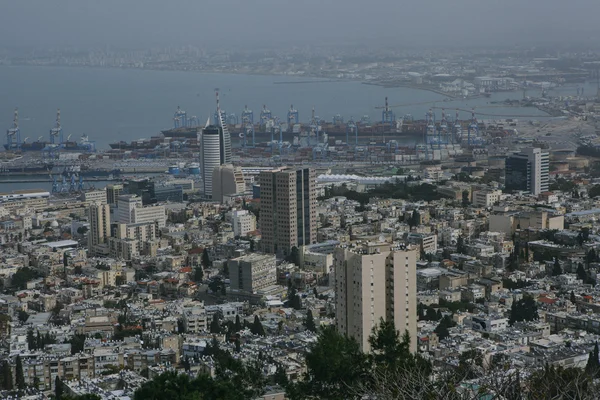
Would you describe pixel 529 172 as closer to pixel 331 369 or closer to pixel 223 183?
pixel 223 183

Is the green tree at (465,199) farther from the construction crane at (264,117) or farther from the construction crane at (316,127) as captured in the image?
the construction crane at (264,117)

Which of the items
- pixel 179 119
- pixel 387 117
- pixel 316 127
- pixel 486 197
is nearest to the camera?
pixel 486 197

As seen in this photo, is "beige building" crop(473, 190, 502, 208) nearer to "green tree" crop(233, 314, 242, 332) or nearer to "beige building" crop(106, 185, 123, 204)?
"beige building" crop(106, 185, 123, 204)

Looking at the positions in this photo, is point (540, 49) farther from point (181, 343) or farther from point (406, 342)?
point (406, 342)

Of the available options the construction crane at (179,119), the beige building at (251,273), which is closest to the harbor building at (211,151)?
the beige building at (251,273)

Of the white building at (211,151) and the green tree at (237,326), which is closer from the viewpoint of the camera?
the green tree at (237,326)

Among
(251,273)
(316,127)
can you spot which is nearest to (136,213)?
(251,273)
